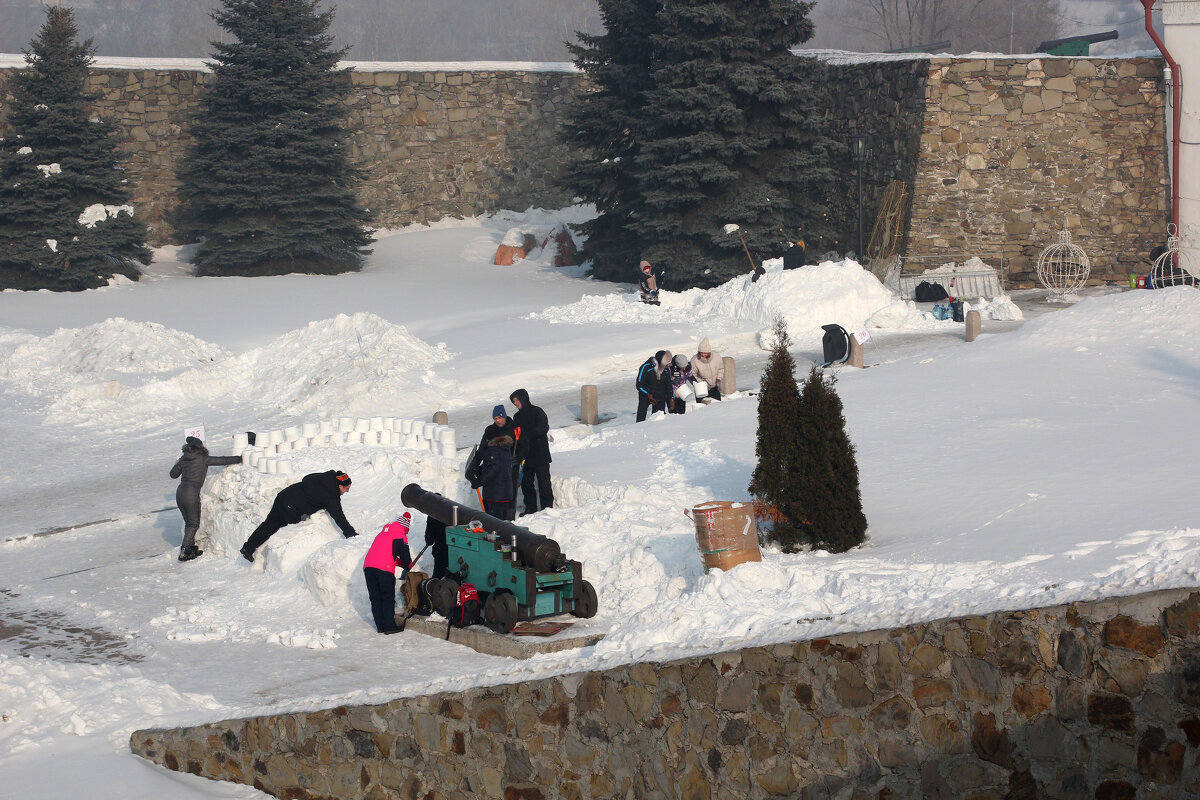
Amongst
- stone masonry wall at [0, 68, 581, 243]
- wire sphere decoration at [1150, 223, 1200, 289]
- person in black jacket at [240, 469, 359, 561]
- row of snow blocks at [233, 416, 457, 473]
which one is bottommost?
person in black jacket at [240, 469, 359, 561]

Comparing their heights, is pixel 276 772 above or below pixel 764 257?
below

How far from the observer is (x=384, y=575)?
10789mm

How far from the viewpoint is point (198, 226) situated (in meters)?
32.5

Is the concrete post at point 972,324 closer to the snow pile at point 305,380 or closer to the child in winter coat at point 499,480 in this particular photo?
the snow pile at point 305,380

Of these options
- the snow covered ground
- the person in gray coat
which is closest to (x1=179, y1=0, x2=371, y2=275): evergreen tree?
the snow covered ground

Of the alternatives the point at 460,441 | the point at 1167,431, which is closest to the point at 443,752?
the point at 1167,431

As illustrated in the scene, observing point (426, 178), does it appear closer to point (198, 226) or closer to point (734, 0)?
point (198, 226)

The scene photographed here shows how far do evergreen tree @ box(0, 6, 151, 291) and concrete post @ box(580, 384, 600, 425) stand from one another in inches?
667

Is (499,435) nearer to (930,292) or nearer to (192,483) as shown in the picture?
(192,483)

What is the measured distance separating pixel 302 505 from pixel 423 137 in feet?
81.6

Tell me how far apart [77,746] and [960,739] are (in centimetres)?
561

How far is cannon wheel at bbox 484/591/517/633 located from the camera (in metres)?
10.0

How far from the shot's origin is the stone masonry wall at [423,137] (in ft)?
111

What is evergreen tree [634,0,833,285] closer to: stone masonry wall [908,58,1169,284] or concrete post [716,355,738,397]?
stone masonry wall [908,58,1169,284]
